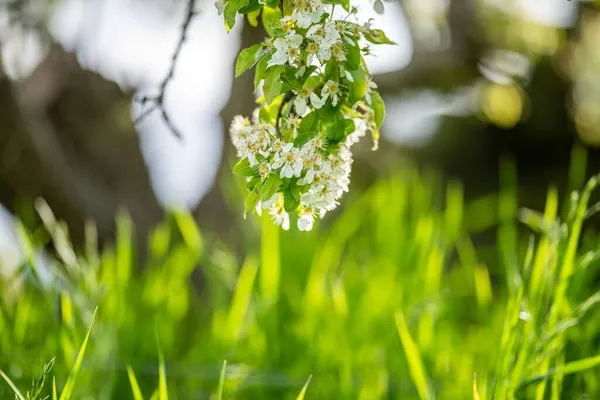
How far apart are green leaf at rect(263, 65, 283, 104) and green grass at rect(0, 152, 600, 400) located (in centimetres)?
31

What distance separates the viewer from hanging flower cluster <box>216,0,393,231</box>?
49 centimetres

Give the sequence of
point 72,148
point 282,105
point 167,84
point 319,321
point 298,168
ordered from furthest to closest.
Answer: point 72,148 → point 319,321 → point 167,84 → point 282,105 → point 298,168

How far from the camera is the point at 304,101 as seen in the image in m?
0.52

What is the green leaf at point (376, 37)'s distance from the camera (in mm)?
536

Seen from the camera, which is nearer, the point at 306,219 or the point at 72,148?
the point at 306,219

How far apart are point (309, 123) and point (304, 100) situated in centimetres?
2

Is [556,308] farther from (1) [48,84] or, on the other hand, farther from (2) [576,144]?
(2) [576,144]

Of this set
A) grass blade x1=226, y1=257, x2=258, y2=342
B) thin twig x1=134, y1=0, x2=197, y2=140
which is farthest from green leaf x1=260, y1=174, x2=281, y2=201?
grass blade x1=226, y1=257, x2=258, y2=342

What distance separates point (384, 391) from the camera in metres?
0.98

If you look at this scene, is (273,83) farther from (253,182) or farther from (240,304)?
(240,304)

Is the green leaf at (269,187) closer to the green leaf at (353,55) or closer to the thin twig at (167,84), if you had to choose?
the green leaf at (353,55)

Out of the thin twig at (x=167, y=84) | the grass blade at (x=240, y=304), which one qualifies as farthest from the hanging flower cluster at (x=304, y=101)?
the grass blade at (x=240, y=304)

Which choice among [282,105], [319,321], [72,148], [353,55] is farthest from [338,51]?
[72,148]

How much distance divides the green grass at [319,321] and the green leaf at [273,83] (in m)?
0.31
